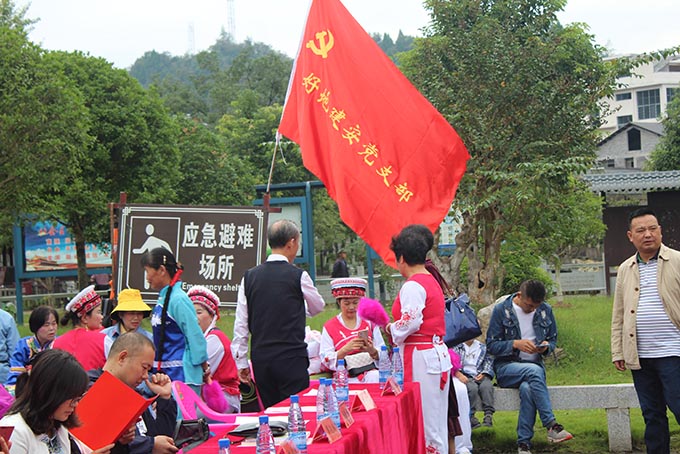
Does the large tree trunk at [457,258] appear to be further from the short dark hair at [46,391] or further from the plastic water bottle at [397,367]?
the short dark hair at [46,391]

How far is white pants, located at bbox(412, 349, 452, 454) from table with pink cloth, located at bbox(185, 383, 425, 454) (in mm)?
148

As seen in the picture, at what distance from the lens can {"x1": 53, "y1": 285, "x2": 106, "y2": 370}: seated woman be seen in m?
6.64

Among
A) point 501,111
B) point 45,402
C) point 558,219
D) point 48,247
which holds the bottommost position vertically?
point 45,402

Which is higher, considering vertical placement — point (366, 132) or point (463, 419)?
point (366, 132)

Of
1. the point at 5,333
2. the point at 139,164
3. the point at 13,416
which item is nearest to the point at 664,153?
the point at 139,164

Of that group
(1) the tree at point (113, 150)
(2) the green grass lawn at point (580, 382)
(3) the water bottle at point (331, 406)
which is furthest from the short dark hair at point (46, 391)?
(1) the tree at point (113, 150)

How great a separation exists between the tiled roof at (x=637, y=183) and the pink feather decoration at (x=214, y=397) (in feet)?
47.9

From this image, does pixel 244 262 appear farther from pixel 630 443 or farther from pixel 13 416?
pixel 13 416

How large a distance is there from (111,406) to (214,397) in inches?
92.2

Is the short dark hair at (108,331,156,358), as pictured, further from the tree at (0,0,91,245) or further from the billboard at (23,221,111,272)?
the billboard at (23,221,111,272)

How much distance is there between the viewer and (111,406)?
4.27 meters

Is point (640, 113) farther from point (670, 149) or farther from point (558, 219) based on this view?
point (558, 219)

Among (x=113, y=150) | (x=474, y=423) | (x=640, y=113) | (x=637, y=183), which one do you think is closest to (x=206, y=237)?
(x=474, y=423)

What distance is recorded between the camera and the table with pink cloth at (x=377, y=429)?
4281mm
